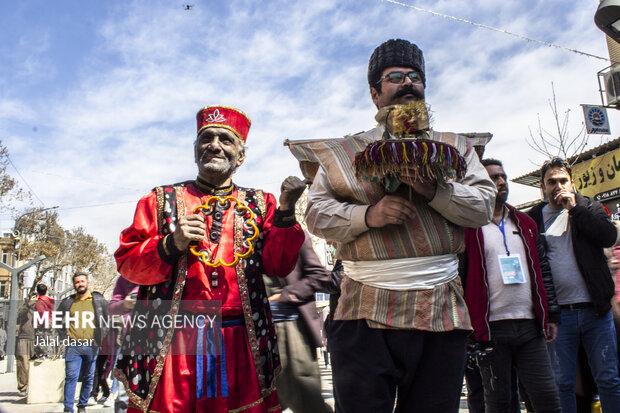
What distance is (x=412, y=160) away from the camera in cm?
183

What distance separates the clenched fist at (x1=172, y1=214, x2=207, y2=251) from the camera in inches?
90.6

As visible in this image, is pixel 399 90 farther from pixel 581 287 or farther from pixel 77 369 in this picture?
pixel 77 369

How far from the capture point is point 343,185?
7.02 feet

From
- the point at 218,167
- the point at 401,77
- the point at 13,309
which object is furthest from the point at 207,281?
the point at 13,309

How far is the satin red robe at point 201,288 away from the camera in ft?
7.59

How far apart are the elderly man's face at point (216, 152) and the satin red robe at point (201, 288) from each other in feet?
0.62

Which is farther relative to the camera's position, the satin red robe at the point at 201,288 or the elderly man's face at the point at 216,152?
the elderly man's face at the point at 216,152

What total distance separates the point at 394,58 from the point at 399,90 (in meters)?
0.16

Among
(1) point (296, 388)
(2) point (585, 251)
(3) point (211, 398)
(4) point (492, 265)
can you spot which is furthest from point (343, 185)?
(2) point (585, 251)

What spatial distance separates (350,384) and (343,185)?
0.75 m

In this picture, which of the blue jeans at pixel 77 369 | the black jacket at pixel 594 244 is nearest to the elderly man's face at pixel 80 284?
the blue jeans at pixel 77 369

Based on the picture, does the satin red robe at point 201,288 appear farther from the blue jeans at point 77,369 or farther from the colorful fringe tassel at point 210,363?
the blue jeans at point 77,369

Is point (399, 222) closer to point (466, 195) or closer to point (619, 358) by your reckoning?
point (466, 195)

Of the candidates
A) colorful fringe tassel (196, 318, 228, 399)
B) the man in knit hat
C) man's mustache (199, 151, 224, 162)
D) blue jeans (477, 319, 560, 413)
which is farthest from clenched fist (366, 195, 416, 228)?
blue jeans (477, 319, 560, 413)
